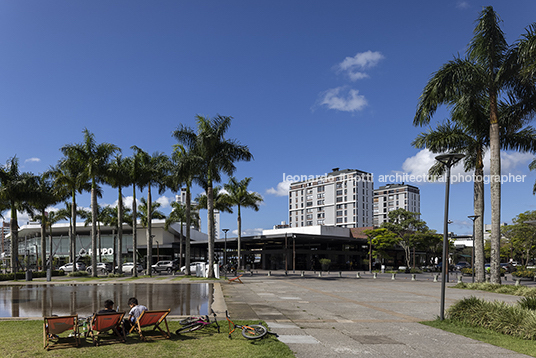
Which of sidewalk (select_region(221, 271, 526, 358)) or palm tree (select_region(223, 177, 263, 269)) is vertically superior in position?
palm tree (select_region(223, 177, 263, 269))

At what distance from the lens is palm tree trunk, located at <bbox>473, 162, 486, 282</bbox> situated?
1151 inches

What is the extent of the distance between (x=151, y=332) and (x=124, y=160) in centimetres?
3520

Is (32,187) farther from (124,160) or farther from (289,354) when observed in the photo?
(289,354)

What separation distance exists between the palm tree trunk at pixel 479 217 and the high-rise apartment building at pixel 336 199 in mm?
126011

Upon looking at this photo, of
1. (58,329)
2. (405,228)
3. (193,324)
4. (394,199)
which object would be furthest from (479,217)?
(394,199)

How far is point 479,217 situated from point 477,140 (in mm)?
5750

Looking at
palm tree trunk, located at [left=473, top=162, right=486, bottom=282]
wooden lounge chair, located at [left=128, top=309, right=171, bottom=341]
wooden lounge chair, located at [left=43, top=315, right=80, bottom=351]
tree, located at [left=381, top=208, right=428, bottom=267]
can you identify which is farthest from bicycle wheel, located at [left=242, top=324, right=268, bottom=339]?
tree, located at [left=381, top=208, right=428, bottom=267]

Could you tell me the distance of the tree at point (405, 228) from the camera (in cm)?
6512

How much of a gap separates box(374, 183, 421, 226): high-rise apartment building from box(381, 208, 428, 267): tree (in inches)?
4274

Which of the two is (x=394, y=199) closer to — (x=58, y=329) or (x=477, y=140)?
(x=477, y=140)

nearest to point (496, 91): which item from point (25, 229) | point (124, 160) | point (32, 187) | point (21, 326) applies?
point (21, 326)

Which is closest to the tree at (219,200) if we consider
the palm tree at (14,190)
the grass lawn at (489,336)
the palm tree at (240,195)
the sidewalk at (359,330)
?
the palm tree at (240,195)

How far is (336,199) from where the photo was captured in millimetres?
161625

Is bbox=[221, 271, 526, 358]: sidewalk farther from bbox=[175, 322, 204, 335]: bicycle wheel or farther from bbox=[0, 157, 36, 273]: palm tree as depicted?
bbox=[0, 157, 36, 273]: palm tree
